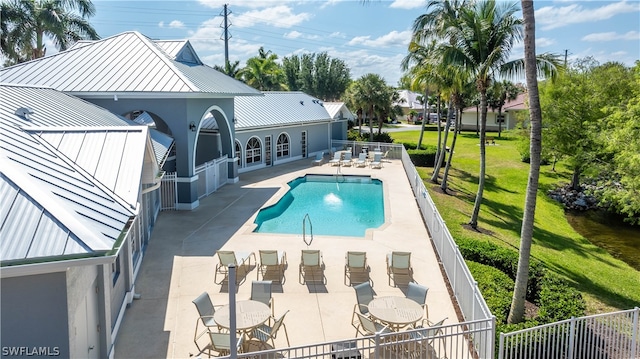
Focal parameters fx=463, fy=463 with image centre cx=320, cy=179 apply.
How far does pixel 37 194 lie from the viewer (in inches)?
236

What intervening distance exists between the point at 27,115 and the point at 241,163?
62.9 feet

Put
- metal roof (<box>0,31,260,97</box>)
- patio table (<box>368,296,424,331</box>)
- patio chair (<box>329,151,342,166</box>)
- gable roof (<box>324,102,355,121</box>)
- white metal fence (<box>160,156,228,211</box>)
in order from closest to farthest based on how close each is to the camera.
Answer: patio table (<box>368,296,424,331</box>)
metal roof (<box>0,31,260,97</box>)
white metal fence (<box>160,156,228,211</box>)
patio chair (<box>329,151,342,166</box>)
gable roof (<box>324,102,355,121</box>)

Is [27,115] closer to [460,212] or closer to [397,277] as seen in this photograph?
[397,277]

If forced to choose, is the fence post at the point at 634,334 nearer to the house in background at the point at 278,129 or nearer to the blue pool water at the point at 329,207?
the blue pool water at the point at 329,207

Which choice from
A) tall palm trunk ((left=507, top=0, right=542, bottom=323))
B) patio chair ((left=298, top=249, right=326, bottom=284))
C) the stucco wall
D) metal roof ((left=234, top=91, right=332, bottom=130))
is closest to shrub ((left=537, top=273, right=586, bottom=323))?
tall palm trunk ((left=507, top=0, right=542, bottom=323))

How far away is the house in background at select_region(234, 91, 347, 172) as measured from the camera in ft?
94.3

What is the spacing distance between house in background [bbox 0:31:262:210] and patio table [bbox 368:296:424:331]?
1113cm

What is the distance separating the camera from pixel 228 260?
12.4 meters

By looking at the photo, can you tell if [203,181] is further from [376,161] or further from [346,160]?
[376,161]

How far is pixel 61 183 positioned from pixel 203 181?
14829 millimetres

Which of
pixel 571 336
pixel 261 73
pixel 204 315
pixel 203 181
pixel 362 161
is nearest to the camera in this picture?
pixel 571 336

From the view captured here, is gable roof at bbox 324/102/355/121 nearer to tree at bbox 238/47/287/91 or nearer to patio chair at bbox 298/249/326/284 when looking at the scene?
tree at bbox 238/47/287/91

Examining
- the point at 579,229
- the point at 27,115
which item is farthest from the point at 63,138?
the point at 579,229

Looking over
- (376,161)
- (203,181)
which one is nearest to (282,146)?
(376,161)
